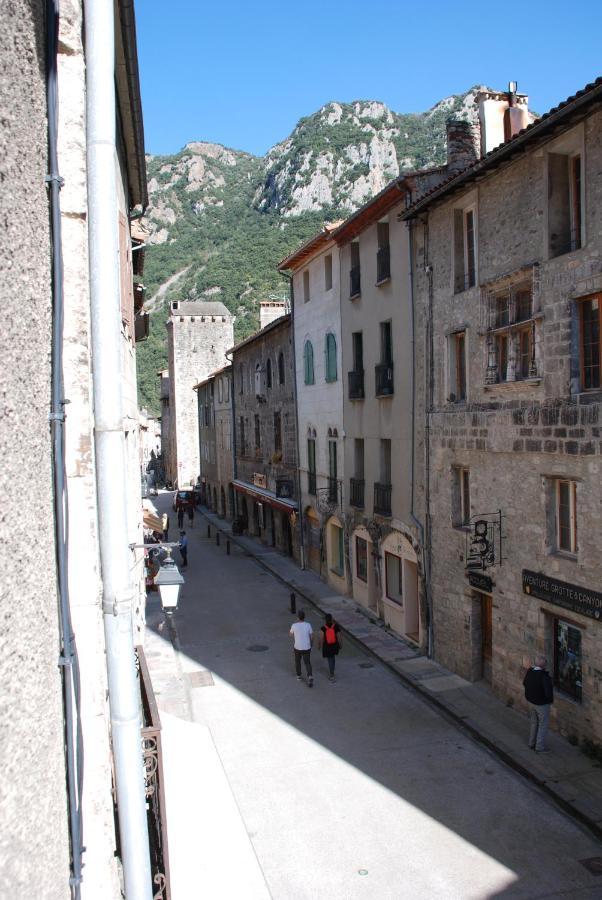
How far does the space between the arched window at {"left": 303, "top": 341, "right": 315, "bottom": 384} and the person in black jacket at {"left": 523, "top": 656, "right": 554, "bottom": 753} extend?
1504 centimetres

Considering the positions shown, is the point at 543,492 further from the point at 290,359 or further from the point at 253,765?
the point at 290,359

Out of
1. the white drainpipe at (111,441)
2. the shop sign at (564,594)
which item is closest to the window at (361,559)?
the shop sign at (564,594)

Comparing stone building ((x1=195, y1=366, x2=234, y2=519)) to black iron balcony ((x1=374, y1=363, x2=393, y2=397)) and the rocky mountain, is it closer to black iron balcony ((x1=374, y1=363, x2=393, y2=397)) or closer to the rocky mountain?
black iron balcony ((x1=374, y1=363, x2=393, y2=397))

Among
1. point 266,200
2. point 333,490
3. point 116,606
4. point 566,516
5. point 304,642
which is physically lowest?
point 304,642

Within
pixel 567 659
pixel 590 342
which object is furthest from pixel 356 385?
pixel 567 659

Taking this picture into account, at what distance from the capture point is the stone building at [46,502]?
8.72ft

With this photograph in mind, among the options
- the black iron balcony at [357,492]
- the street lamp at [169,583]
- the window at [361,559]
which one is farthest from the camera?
the window at [361,559]

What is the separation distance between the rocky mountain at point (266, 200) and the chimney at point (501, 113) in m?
66.6

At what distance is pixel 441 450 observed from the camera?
51.0 feet

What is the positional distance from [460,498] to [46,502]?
12732 mm

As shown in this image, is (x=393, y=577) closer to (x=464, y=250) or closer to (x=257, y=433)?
(x=464, y=250)

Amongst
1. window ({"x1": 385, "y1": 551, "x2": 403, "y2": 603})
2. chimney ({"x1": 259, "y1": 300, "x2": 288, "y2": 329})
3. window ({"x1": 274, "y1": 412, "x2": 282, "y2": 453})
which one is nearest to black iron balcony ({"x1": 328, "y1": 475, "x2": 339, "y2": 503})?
window ({"x1": 385, "y1": 551, "x2": 403, "y2": 603})

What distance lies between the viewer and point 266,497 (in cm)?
3053

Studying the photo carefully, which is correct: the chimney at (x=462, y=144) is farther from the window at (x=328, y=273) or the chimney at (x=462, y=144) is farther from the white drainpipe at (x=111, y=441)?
the white drainpipe at (x=111, y=441)
